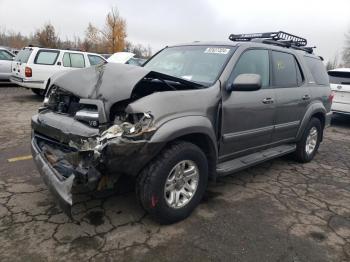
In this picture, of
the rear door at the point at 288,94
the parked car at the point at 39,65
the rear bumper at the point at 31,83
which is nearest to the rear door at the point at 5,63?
the parked car at the point at 39,65

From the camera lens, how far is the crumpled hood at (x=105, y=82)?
2.94m

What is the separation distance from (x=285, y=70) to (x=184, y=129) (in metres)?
2.41

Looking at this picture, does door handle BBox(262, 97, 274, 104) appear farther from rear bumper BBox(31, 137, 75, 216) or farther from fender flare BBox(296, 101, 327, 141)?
rear bumper BBox(31, 137, 75, 216)

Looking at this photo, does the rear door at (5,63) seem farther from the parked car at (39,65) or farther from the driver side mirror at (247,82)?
the driver side mirror at (247,82)

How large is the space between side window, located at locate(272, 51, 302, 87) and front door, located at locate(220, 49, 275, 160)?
→ 189mm

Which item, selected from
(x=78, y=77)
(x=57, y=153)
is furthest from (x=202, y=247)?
(x=78, y=77)

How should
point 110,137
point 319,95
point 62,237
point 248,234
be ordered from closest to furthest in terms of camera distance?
point 110,137 < point 62,237 < point 248,234 < point 319,95

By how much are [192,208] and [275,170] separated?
87.8 inches

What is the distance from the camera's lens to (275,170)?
5.16 m

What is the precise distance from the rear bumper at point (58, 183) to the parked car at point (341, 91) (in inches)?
321

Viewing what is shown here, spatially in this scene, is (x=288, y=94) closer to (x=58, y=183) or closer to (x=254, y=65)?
(x=254, y=65)

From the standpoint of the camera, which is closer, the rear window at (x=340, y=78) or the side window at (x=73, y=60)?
the rear window at (x=340, y=78)

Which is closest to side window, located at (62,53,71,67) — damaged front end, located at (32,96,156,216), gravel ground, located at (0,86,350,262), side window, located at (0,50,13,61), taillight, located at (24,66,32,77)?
taillight, located at (24,66,32,77)

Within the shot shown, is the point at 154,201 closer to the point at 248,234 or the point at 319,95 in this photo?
the point at 248,234
